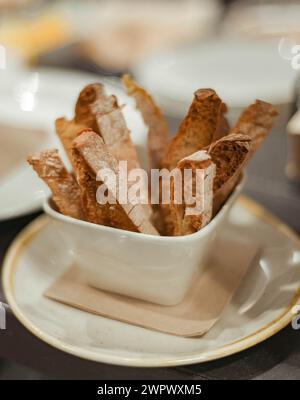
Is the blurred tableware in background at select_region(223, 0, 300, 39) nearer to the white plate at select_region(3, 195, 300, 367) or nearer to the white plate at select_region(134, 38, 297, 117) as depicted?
the white plate at select_region(134, 38, 297, 117)

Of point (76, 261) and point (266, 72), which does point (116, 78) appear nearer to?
point (266, 72)

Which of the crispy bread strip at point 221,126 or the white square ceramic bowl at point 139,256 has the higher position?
the crispy bread strip at point 221,126

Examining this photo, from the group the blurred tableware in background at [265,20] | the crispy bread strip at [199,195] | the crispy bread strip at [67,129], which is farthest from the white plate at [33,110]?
the blurred tableware in background at [265,20]

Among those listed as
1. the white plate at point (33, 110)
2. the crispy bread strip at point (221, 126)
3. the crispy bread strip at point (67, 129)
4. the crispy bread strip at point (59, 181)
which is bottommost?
the white plate at point (33, 110)

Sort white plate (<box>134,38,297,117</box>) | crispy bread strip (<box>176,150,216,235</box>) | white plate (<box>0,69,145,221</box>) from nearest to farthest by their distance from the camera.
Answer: crispy bread strip (<box>176,150,216,235</box>), white plate (<box>0,69,145,221</box>), white plate (<box>134,38,297,117</box>)

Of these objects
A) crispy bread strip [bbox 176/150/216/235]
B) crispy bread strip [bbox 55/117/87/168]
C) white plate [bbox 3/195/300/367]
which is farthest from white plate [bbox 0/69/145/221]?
crispy bread strip [bbox 176/150/216/235]

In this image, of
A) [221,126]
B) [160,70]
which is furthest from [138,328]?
[160,70]

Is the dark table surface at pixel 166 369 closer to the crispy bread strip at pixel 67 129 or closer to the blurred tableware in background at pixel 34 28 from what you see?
the crispy bread strip at pixel 67 129

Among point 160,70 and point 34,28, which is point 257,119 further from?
point 34,28
